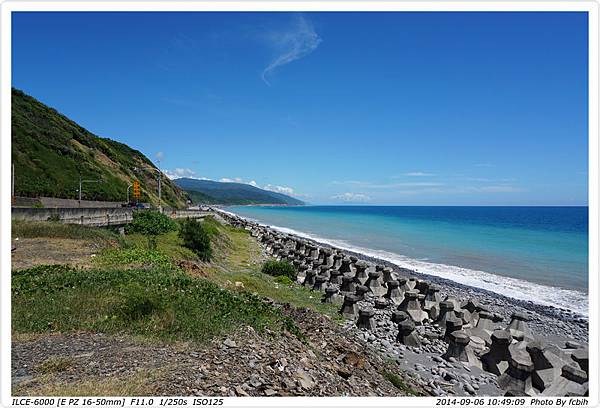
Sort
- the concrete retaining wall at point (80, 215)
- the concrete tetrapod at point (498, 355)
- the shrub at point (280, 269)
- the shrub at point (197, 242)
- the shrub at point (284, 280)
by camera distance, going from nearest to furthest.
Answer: the concrete tetrapod at point (498, 355) → the shrub at point (284, 280) → the concrete retaining wall at point (80, 215) → the shrub at point (280, 269) → the shrub at point (197, 242)

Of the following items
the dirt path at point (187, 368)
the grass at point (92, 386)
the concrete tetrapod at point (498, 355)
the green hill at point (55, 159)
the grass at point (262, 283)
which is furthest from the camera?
the green hill at point (55, 159)

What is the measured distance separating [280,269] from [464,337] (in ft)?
37.7

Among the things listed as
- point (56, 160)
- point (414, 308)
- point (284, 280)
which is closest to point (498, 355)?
point (414, 308)

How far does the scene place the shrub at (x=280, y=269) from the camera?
1938 centimetres

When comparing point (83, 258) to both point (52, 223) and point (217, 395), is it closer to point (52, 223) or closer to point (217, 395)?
point (52, 223)

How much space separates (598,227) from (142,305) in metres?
7.60

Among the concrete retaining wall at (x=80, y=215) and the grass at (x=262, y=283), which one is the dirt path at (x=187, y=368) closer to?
the grass at (x=262, y=283)

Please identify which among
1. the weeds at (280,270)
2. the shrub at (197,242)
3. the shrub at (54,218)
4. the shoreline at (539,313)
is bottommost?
the shoreline at (539,313)

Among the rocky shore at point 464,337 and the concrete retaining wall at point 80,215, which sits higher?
the concrete retaining wall at point 80,215

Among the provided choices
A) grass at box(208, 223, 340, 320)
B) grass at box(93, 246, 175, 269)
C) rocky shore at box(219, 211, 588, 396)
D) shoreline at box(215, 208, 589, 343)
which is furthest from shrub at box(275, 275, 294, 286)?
shoreline at box(215, 208, 589, 343)

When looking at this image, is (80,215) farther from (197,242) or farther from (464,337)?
(464,337)

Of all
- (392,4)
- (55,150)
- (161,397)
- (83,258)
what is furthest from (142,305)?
(55,150)

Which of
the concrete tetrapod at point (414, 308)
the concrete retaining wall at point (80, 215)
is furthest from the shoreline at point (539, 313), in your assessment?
the concrete retaining wall at point (80, 215)

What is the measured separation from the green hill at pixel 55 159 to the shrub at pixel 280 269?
90.1ft
